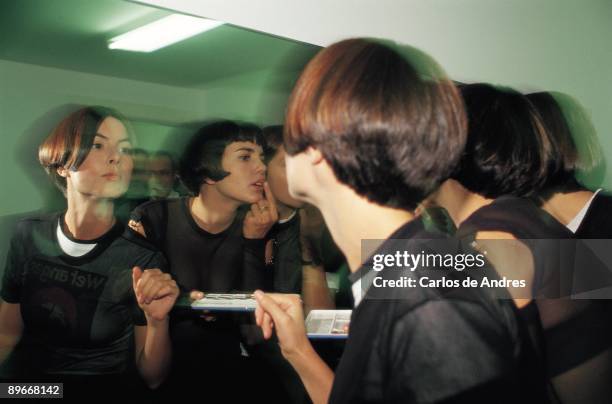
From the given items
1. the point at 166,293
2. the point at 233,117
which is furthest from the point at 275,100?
the point at 166,293

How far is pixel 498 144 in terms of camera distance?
1639 mm

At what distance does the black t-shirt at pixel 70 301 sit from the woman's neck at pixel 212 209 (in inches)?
7.5

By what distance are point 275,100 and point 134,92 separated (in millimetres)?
406

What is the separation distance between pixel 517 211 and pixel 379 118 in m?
0.68

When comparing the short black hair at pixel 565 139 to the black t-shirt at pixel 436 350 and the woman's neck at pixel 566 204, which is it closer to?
the woman's neck at pixel 566 204

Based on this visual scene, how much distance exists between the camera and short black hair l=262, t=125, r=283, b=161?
1512 millimetres

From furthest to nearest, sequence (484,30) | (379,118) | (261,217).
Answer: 1. (484,30)
2. (261,217)
3. (379,118)

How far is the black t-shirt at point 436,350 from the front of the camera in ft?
2.73

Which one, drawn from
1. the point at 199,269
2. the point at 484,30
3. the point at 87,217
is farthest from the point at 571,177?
the point at 87,217

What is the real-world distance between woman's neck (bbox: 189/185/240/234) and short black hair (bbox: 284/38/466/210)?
441 mm

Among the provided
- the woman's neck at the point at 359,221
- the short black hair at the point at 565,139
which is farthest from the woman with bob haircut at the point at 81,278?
the short black hair at the point at 565,139

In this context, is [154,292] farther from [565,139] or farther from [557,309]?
[565,139]

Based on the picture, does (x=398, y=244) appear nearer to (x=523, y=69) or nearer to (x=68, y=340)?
(x=68, y=340)

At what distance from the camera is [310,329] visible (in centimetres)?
156
